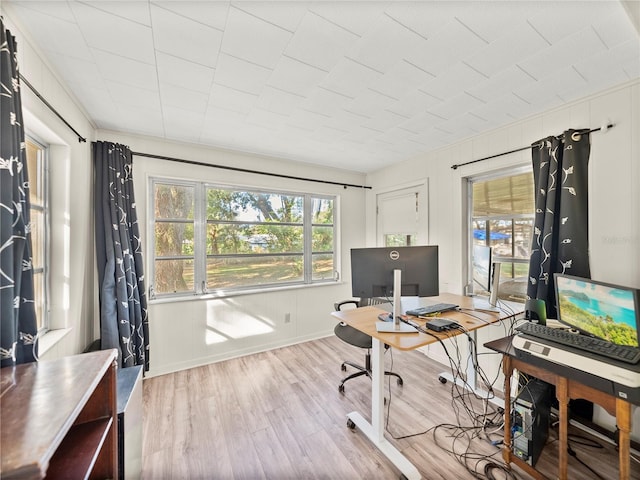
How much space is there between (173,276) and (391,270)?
2.43m

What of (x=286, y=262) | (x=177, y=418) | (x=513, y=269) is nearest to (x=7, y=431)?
(x=177, y=418)

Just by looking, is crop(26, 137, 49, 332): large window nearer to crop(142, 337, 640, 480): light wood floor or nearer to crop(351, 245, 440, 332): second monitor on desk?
crop(142, 337, 640, 480): light wood floor

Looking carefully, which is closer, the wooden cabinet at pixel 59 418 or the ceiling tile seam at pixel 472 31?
the wooden cabinet at pixel 59 418

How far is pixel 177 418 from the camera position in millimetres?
2053

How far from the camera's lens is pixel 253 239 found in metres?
3.39

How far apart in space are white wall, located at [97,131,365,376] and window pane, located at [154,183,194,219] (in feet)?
0.44

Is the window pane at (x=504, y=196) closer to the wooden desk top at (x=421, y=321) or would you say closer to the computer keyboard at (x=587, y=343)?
the wooden desk top at (x=421, y=321)

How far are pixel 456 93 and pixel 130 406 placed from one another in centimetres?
292

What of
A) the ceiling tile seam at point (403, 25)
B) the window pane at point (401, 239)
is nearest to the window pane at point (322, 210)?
the window pane at point (401, 239)

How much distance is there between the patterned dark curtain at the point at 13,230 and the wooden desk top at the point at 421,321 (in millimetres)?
1687

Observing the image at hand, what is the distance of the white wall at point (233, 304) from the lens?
2729 mm

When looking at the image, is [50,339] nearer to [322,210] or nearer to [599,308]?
[322,210]

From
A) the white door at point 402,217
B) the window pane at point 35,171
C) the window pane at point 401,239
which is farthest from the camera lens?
the window pane at point 401,239

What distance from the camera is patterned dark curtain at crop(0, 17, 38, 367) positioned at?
41.4 inches
